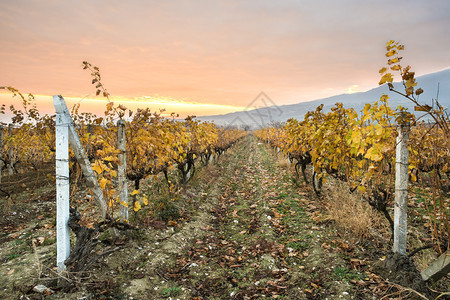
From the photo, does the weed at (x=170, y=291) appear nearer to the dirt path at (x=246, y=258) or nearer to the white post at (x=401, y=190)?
the dirt path at (x=246, y=258)

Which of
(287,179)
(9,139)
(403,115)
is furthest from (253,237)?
(9,139)

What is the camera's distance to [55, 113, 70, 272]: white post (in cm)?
291

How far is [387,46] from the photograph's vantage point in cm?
270

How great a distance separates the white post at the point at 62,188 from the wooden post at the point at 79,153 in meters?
0.07

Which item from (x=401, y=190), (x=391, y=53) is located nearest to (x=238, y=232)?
(x=401, y=190)

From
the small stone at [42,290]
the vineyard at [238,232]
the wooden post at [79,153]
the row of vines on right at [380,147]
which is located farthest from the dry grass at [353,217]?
the small stone at [42,290]

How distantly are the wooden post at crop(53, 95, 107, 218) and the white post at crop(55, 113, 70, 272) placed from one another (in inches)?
2.8

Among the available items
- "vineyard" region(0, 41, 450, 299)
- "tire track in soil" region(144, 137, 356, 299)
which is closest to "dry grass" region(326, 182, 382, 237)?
"vineyard" region(0, 41, 450, 299)

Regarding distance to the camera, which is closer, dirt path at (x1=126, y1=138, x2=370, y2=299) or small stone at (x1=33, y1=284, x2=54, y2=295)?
small stone at (x1=33, y1=284, x2=54, y2=295)

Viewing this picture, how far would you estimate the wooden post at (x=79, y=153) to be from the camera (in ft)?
9.46

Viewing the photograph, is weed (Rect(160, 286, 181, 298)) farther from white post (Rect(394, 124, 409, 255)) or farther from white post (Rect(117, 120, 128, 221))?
white post (Rect(394, 124, 409, 255))

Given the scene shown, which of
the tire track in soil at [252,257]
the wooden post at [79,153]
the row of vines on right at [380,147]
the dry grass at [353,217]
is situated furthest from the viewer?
the dry grass at [353,217]

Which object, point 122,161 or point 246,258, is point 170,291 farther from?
point 122,161

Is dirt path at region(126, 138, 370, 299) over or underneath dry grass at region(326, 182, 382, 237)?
underneath
